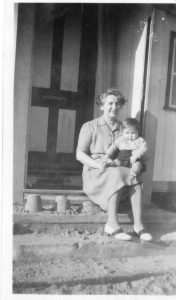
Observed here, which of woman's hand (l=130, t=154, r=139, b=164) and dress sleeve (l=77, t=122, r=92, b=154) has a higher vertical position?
dress sleeve (l=77, t=122, r=92, b=154)

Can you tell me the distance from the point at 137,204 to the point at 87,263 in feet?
1.54

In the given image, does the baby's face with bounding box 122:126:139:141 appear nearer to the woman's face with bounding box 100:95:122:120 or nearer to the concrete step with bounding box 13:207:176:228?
the woman's face with bounding box 100:95:122:120

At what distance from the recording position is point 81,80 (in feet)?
11.2

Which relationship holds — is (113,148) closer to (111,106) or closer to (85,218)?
(111,106)

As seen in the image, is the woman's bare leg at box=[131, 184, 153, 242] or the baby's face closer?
the woman's bare leg at box=[131, 184, 153, 242]

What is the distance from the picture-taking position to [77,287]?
1602mm

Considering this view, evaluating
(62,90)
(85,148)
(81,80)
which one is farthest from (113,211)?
(81,80)

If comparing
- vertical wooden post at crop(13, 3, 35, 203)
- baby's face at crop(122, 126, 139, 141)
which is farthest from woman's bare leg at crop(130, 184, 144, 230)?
vertical wooden post at crop(13, 3, 35, 203)

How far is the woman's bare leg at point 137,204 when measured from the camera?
→ 1939 millimetres

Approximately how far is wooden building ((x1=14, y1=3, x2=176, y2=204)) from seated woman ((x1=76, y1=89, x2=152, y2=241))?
0.95 feet

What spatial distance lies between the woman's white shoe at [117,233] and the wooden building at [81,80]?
44 cm

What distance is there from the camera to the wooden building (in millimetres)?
2115

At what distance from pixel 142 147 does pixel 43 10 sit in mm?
1122

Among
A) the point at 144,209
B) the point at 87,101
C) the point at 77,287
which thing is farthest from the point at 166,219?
the point at 87,101
